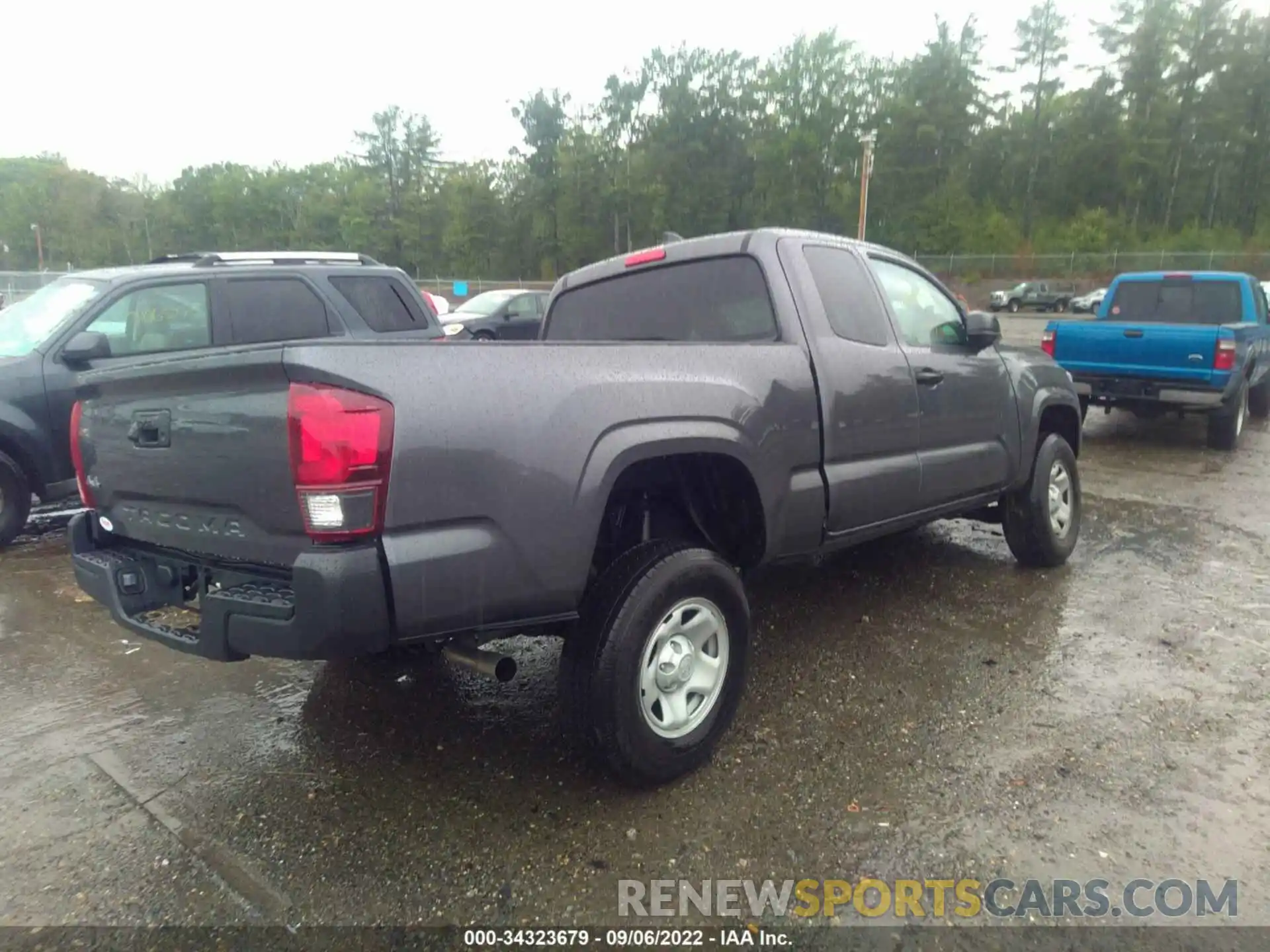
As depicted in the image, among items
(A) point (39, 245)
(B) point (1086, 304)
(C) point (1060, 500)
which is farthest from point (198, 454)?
(A) point (39, 245)

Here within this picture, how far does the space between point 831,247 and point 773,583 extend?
2.09 meters

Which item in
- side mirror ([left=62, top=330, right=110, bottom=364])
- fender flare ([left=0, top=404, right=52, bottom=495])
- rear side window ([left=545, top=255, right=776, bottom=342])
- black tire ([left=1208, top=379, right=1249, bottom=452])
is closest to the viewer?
rear side window ([left=545, top=255, right=776, bottom=342])

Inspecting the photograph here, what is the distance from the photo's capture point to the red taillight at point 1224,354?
852 centimetres

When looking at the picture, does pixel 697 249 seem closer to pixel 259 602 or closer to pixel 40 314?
pixel 259 602

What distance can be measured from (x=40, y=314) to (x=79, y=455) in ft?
12.9

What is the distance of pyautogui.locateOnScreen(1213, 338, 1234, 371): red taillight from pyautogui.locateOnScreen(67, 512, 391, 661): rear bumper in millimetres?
9218

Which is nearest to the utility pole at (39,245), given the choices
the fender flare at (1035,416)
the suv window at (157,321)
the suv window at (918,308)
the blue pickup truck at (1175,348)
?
the suv window at (157,321)

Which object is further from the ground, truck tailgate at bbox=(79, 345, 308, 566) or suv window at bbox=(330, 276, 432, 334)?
suv window at bbox=(330, 276, 432, 334)

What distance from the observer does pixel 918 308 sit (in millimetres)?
4504

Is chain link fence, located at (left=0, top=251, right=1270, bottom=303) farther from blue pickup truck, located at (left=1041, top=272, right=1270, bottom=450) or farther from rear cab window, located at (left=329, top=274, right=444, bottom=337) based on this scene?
rear cab window, located at (left=329, top=274, right=444, bottom=337)

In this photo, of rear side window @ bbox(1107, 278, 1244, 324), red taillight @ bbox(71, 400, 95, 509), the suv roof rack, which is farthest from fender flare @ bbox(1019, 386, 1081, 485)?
rear side window @ bbox(1107, 278, 1244, 324)

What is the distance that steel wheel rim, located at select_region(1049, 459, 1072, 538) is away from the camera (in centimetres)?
522

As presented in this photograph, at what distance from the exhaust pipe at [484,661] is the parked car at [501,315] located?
11.4m

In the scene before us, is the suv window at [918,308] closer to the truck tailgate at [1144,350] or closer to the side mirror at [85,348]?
the side mirror at [85,348]
